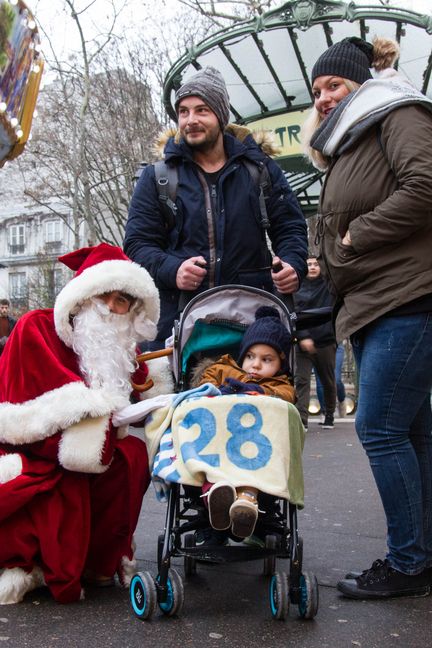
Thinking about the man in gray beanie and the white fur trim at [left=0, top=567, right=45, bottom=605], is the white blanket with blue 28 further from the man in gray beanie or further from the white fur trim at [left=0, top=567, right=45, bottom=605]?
the man in gray beanie

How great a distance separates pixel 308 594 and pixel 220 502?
509mm

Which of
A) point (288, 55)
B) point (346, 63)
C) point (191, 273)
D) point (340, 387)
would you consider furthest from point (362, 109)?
point (340, 387)

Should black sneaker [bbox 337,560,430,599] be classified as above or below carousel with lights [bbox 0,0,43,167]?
below

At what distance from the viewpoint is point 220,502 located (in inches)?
117

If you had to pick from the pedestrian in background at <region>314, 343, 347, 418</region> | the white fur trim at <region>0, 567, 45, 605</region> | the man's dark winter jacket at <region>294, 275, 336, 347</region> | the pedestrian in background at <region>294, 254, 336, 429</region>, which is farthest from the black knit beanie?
the pedestrian in background at <region>314, 343, 347, 418</region>

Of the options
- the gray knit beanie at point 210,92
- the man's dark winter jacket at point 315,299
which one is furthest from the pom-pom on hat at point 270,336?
the man's dark winter jacket at point 315,299

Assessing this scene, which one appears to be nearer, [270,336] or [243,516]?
[243,516]

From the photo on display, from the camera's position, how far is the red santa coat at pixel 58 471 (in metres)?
3.46

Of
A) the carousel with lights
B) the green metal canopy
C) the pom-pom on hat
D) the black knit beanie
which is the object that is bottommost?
the pom-pom on hat

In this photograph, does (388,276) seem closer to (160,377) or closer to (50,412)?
(160,377)

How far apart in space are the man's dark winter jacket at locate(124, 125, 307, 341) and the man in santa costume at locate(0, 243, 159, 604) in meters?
0.37

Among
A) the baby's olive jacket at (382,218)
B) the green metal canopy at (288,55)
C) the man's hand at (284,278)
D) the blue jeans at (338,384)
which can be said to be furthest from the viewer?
the blue jeans at (338,384)

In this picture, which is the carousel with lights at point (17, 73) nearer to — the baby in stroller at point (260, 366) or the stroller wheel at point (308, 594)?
the baby in stroller at point (260, 366)

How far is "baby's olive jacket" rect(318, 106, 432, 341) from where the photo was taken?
10.6ft
